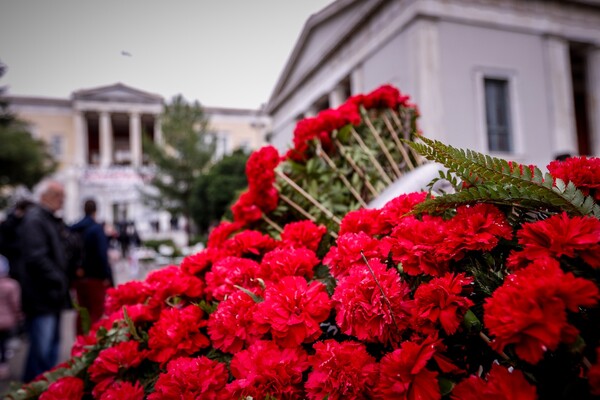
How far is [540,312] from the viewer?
0.52 m

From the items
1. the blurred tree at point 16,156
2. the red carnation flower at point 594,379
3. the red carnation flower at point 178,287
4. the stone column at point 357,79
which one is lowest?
the red carnation flower at point 594,379

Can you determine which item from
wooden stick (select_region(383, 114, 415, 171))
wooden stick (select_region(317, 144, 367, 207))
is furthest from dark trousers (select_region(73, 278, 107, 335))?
wooden stick (select_region(383, 114, 415, 171))

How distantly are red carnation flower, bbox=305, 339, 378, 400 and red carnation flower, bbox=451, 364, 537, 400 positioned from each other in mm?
Result: 152

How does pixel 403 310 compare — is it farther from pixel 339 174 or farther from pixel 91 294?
pixel 91 294

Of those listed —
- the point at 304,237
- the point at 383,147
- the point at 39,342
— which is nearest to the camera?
the point at 304,237

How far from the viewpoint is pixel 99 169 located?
35.8m

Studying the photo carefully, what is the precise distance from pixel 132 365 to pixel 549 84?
12.3 m

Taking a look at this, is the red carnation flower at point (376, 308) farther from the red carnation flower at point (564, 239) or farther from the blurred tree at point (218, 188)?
the blurred tree at point (218, 188)

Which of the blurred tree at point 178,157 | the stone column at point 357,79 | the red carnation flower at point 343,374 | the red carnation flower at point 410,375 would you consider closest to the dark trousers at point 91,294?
the red carnation flower at point 343,374

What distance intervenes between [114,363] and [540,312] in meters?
0.99

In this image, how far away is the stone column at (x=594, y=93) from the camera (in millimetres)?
11484

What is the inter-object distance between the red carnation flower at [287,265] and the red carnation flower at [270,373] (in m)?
0.20

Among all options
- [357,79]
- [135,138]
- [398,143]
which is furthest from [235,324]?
[135,138]

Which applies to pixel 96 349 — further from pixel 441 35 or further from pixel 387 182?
pixel 441 35
